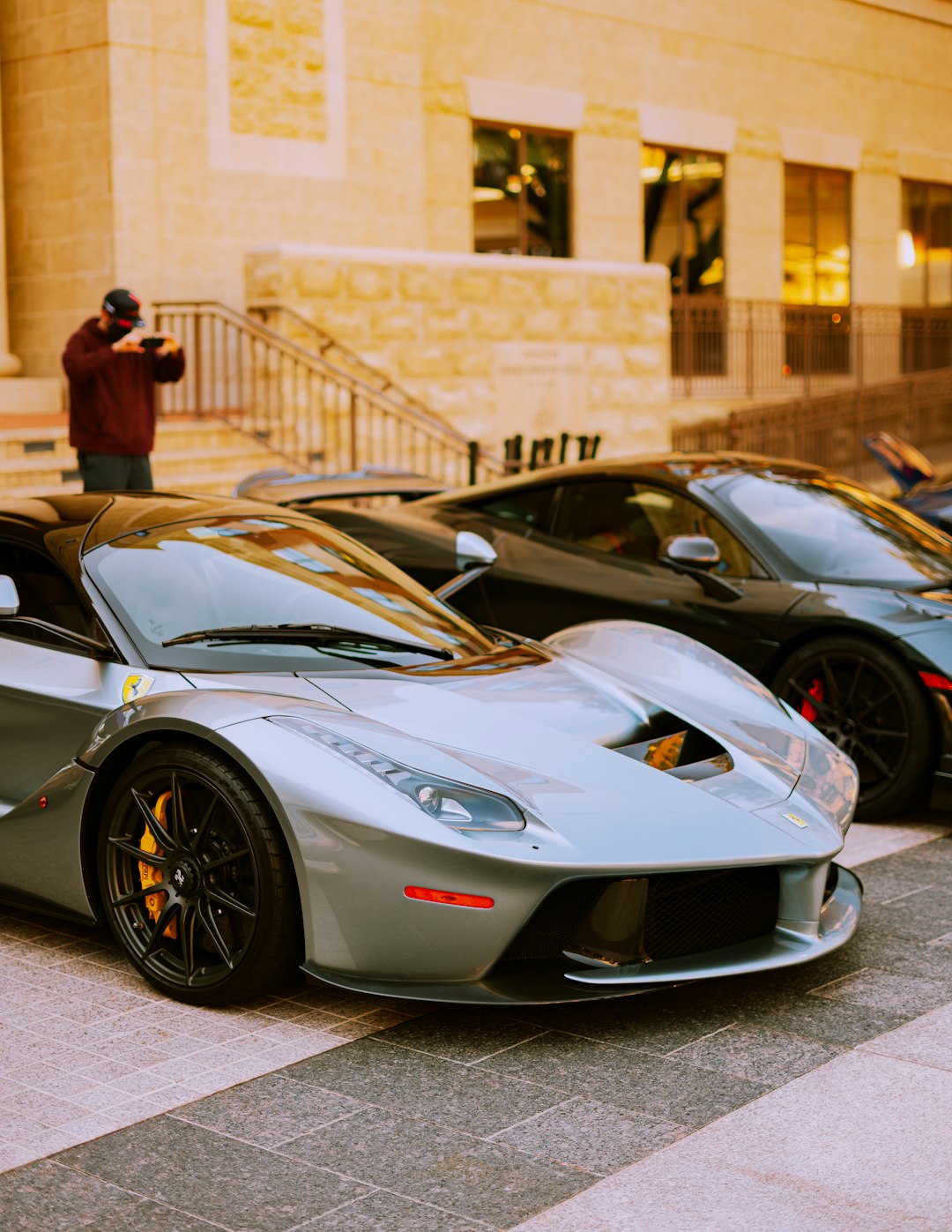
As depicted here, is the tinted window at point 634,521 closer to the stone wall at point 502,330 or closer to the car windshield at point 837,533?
the car windshield at point 837,533

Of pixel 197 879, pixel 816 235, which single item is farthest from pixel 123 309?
pixel 816 235

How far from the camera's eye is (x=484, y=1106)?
360 centimetres

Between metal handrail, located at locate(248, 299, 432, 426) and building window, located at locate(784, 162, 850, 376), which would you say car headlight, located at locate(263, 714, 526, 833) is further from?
building window, located at locate(784, 162, 850, 376)

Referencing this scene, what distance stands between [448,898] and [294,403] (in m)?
11.3

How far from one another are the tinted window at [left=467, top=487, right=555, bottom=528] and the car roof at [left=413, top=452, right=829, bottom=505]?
0.04 metres

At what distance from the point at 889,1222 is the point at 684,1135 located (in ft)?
1.72

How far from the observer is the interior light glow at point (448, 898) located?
12.6 ft

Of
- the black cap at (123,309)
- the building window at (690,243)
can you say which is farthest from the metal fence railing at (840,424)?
the black cap at (123,309)

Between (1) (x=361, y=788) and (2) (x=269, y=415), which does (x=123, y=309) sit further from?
(1) (x=361, y=788)

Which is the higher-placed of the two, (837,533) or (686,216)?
(686,216)

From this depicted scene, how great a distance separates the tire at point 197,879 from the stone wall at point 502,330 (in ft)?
37.6

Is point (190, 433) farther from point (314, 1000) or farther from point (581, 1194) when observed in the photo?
point (581, 1194)

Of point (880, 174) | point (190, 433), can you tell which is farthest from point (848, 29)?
point (190, 433)

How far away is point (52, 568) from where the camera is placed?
497 cm
